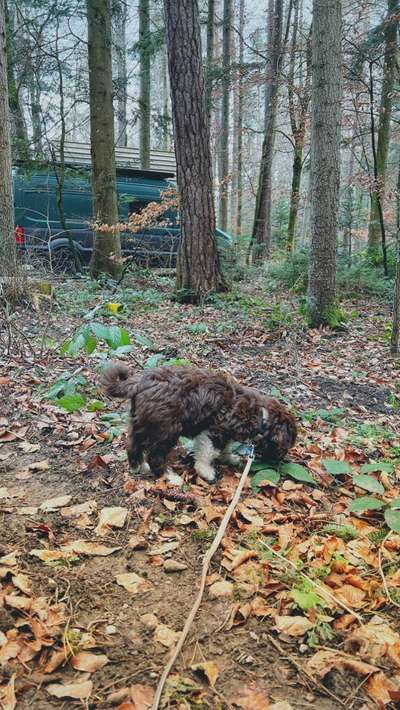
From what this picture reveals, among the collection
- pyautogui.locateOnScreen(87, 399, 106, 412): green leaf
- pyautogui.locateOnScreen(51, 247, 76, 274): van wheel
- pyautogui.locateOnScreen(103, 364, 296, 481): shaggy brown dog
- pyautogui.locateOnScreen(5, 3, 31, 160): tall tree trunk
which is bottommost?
pyautogui.locateOnScreen(87, 399, 106, 412): green leaf

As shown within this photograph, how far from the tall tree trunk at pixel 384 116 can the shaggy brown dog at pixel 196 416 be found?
1004 cm

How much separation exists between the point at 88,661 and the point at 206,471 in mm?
1756

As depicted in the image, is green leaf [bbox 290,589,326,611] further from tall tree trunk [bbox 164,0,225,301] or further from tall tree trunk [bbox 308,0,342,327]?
tall tree trunk [bbox 164,0,225,301]

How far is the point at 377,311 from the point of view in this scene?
1004 centimetres

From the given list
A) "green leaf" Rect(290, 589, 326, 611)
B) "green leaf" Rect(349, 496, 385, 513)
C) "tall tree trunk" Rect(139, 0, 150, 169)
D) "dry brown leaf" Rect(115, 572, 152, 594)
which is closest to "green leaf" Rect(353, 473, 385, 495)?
"green leaf" Rect(349, 496, 385, 513)

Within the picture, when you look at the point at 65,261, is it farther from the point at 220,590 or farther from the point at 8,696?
the point at 8,696

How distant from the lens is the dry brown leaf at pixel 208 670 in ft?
6.13

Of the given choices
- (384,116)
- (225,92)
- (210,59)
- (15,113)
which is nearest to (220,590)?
(384,116)

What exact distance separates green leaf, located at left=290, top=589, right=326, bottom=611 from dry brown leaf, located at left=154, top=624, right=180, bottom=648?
24.2 inches

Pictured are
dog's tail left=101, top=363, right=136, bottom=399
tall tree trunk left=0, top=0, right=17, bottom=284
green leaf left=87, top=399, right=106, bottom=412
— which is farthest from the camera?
tall tree trunk left=0, top=0, right=17, bottom=284

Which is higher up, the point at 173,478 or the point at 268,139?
the point at 268,139

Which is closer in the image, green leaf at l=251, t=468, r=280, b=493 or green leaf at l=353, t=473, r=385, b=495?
green leaf at l=353, t=473, r=385, b=495

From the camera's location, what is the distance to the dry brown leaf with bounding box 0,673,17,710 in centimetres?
166

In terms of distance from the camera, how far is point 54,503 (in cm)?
307
